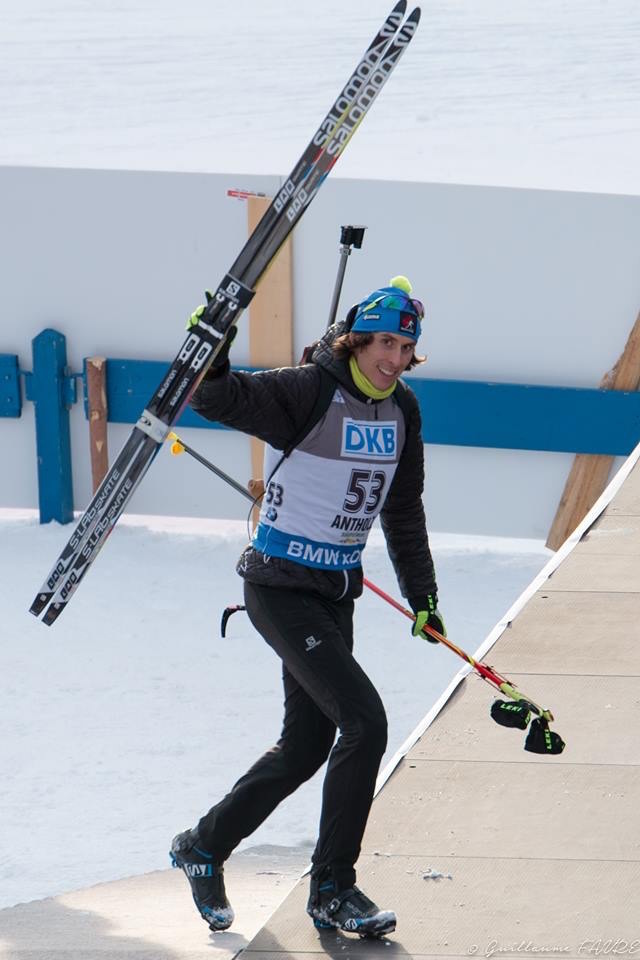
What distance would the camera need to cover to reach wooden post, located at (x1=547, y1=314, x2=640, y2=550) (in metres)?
9.47

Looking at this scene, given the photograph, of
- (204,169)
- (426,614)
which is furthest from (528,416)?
(204,169)

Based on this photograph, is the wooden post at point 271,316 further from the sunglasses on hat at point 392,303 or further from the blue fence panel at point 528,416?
the sunglasses on hat at point 392,303

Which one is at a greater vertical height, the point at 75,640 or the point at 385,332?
the point at 385,332

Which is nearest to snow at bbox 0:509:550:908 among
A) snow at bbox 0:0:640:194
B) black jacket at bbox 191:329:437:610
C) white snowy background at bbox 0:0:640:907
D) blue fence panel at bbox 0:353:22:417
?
white snowy background at bbox 0:0:640:907

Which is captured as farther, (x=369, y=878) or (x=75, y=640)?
(x=75, y=640)

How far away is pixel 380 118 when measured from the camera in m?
18.2

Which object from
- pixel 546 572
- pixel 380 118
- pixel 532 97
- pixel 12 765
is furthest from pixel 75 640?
pixel 532 97

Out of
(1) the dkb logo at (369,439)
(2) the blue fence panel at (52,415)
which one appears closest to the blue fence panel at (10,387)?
(2) the blue fence panel at (52,415)

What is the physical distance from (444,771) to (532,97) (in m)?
16.9

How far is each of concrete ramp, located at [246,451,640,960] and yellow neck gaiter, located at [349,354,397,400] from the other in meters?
1.26

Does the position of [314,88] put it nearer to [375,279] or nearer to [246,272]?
[375,279]

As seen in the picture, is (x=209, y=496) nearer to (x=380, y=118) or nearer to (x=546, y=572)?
(x=546, y=572)

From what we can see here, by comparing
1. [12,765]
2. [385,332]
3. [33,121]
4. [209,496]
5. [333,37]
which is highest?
[333,37]

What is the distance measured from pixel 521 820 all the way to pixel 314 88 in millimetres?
17146
